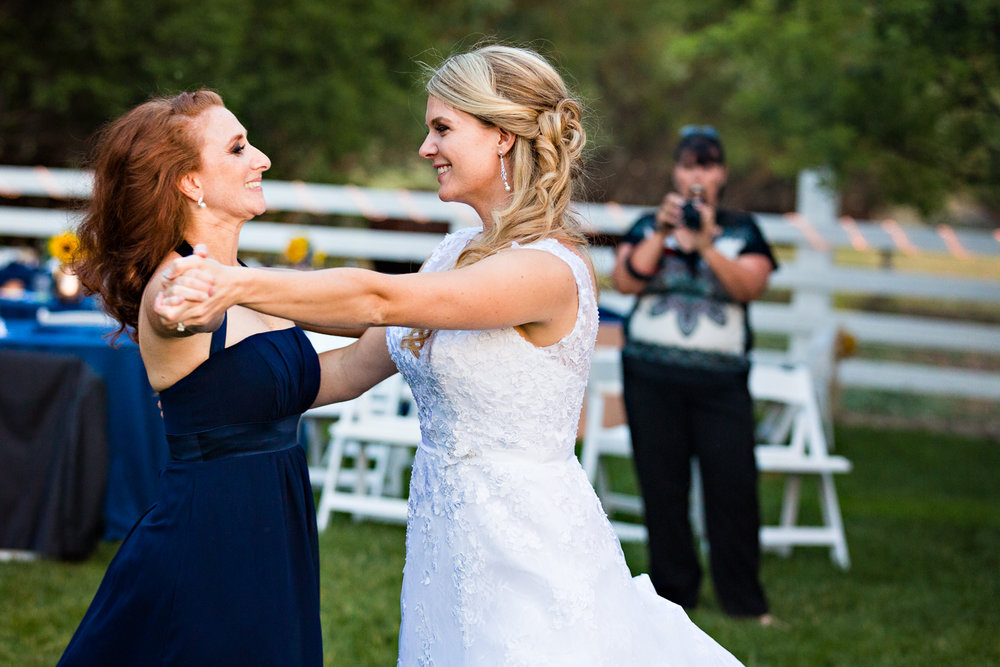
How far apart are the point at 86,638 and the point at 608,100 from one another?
2419 cm

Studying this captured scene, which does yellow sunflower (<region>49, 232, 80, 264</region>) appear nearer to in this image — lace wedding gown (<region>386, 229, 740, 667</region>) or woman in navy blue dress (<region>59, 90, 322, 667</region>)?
woman in navy blue dress (<region>59, 90, 322, 667</region>)

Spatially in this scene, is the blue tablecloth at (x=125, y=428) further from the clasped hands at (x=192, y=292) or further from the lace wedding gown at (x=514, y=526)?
the clasped hands at (x=192, y=292)

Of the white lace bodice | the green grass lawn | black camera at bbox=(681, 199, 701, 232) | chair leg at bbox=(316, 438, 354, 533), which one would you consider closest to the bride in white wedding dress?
the white lace bodice

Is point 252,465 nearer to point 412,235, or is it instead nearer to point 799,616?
point 799,616

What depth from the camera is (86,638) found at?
234 centimetres

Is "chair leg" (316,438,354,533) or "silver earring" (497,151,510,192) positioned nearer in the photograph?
"silver earring" (497,151,510,192)

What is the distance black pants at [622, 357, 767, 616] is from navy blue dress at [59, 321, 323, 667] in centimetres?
275

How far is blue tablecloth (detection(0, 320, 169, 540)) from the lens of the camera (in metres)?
5.63

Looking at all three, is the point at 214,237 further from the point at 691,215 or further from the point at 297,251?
the point at 297,251

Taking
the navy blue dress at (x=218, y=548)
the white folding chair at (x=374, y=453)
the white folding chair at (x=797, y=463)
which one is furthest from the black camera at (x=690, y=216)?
the navy blue dress at (x=218, y=548)

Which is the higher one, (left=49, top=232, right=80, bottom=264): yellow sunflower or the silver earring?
the silver earring

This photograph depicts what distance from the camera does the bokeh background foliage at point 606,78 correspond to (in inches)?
308

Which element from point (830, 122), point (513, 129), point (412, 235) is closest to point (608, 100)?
point (412, 235)

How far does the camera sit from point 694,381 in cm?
493
